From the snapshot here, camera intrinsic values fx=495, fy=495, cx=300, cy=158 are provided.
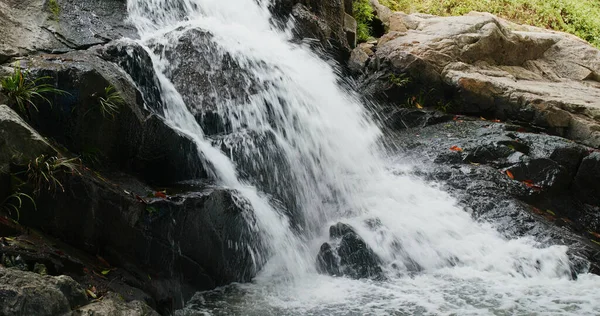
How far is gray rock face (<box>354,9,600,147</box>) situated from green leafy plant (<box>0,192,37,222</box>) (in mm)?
7436

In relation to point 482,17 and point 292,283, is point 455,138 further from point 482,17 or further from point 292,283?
point 292,283

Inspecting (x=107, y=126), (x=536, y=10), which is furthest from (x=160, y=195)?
(x=536, y=10)

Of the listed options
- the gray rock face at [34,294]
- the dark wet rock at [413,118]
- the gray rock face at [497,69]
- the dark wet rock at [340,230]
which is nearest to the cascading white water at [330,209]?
the dark wet rock at [340,230]

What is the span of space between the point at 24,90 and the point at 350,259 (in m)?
4.10

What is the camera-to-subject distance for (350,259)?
618cm

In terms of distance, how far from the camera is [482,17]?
11.5 metres

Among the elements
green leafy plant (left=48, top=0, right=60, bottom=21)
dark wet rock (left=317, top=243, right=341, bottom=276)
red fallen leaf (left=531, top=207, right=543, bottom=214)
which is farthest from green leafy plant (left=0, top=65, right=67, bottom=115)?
red fallen leaf (left=531, top=207, right=543, bottom=214)

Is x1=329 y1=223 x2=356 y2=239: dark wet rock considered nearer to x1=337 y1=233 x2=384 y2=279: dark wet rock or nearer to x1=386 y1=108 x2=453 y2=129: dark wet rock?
x1=337 y1=233 x2=384 y2=279: dark wet rock

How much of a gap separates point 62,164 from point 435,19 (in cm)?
1024

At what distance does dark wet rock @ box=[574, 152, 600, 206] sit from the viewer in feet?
26.5

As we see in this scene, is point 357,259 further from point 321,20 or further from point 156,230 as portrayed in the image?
point 321,20

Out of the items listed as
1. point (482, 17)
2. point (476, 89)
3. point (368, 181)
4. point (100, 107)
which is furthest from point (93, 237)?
point (482, 17)

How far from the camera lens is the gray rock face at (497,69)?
944 cm

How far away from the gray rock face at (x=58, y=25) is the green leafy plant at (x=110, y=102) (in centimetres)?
140
